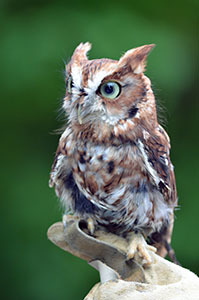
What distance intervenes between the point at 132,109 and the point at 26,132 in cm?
151

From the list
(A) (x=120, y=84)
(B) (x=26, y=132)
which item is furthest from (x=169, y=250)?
(B) (x=26, y=132)

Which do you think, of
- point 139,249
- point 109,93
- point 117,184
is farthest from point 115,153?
point 139,249

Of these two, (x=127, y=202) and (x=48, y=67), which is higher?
(x=48, y=67)

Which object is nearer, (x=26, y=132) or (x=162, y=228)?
(x=162, y=228)

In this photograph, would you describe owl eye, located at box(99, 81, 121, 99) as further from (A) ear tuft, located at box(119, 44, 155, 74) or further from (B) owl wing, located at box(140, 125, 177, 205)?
(B) owl wing, located at box(140, 125, 177, 205)

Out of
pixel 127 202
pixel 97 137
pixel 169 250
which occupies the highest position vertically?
pixel 97 137

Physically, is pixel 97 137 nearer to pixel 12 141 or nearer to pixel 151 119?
pixel 151 119

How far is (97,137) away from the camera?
156cm

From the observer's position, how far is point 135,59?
1472mm

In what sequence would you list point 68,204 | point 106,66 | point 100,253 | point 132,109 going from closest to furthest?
point 106,66
point 132,109
point 100,253
point 68,204

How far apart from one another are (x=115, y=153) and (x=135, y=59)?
0.32 meters

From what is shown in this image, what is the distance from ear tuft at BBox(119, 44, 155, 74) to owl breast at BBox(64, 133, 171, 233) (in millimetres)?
251

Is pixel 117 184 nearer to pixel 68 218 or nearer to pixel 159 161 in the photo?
pixel 159 161

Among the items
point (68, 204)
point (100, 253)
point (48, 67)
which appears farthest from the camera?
point (48, 67)
